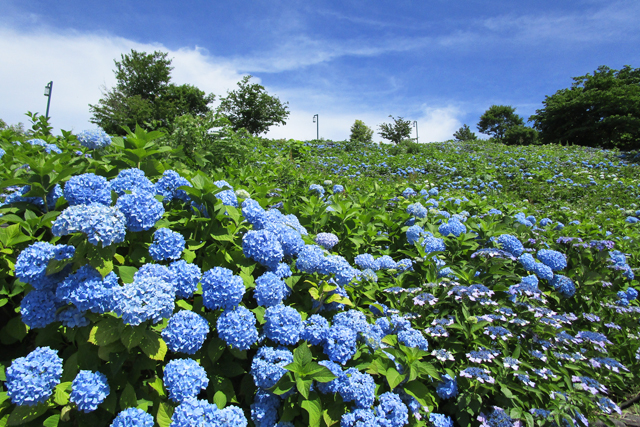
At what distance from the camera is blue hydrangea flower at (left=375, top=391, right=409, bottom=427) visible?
1.78 metres

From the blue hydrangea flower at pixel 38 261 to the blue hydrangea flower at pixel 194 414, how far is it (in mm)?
892

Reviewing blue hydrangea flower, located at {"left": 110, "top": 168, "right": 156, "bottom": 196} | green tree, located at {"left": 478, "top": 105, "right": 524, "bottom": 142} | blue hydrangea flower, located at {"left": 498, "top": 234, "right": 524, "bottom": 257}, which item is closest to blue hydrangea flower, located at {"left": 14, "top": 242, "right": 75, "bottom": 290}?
blue hydrangea flower, located at {"left": 110, "top": 168, "right": 156, "bottom": 196}

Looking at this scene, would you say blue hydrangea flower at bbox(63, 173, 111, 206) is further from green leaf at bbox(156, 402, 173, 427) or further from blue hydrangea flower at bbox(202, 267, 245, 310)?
green leaf at bbox(156, 402, 173, 427)

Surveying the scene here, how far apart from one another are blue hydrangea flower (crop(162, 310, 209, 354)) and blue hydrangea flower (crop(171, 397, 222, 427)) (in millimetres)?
234

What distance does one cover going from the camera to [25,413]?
1.37 metres

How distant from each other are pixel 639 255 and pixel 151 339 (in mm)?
5732

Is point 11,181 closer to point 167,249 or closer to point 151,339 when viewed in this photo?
point 167,249

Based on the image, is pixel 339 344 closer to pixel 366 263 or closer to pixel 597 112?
pixel 366 263

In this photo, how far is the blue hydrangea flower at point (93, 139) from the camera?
8.27ft

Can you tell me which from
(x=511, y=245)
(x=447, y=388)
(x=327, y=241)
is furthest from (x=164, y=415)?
(x=511, y=245)

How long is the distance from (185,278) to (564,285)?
11.7ft

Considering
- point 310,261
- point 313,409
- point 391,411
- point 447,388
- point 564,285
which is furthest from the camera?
point 564,285

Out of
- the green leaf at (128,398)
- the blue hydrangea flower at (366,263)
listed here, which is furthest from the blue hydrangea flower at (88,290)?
the blue hydrangea flower at (366,263)

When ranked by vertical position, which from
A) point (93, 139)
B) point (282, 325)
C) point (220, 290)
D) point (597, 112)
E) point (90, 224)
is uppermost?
point (597, 112)
